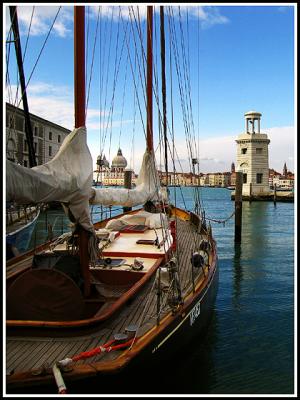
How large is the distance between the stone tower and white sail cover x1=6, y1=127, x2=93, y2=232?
182ft

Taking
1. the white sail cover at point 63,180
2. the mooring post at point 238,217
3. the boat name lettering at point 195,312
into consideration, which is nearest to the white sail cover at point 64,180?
the white sail cover at point 63,180

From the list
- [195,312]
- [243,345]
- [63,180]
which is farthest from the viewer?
[243,345]

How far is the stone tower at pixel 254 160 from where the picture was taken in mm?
59688

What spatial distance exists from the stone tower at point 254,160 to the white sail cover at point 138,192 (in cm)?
4853

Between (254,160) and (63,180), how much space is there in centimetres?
5825

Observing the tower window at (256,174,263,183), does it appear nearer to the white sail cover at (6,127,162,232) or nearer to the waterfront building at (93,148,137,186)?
the waterfront building at (93,148,137,186)

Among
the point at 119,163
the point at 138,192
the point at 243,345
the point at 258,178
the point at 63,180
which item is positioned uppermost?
the point at 119,163

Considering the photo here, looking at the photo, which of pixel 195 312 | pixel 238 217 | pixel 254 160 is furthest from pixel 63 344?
pixel 254 160

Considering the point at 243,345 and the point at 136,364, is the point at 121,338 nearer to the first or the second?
the point at 136,364

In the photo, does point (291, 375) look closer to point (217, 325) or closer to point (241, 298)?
point (217, 325)

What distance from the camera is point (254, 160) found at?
59.8m

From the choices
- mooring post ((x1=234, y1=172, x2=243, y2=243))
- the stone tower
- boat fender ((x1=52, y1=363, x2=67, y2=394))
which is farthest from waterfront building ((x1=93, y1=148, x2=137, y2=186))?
the stone tower

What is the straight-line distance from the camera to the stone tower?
59.7m

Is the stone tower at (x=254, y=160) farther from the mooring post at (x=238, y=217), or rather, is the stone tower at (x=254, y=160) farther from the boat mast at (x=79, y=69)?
the boat mast at (x=79, y=69)
